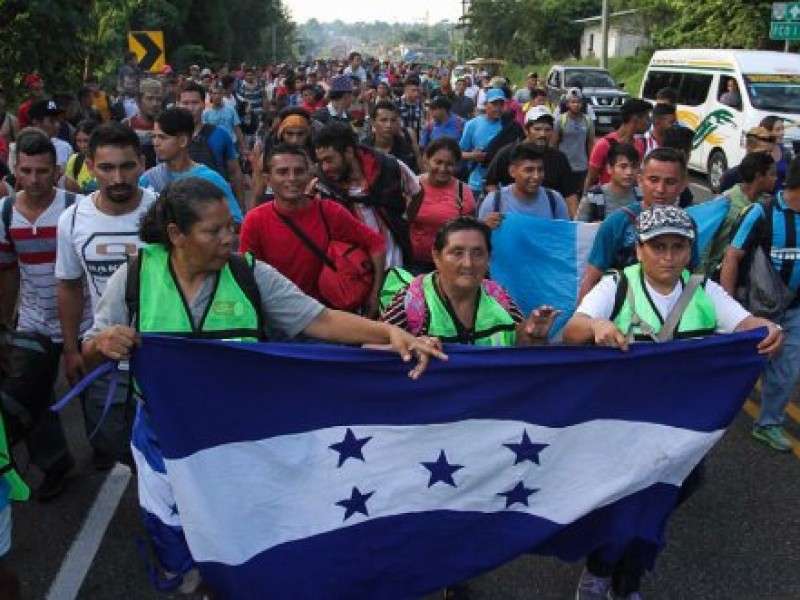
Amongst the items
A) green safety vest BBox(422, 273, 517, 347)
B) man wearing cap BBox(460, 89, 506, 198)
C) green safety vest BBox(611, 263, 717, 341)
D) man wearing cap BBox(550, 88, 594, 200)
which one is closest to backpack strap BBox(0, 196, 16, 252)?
green safety vest BBox(422, 273, 517, 347)

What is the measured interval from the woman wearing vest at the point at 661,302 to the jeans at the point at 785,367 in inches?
83.7

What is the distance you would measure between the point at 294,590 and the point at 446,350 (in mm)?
998

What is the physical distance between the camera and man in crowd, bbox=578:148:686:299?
14.4ft

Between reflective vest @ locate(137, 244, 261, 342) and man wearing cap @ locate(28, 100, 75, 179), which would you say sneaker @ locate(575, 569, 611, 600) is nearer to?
reflective vest @ locate(137, 244, 261, 342)

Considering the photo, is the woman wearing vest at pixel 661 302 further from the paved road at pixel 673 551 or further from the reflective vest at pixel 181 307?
the reflective vest at pixel 181 307

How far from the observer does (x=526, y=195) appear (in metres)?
5.57

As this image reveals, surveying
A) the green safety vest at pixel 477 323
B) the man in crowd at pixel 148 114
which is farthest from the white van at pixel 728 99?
the green safety vest at pixel 477 323

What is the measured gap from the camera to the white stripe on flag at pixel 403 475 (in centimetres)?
302

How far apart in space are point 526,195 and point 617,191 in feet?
1.81

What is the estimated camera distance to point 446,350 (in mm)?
3150

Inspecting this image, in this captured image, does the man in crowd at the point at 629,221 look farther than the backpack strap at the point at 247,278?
Yes

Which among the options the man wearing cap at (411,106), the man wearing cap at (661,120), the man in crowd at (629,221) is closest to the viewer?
the man in crowd at (629,221)

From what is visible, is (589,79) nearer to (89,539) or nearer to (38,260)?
(38,260)

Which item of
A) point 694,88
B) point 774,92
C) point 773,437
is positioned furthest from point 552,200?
point 694,88
